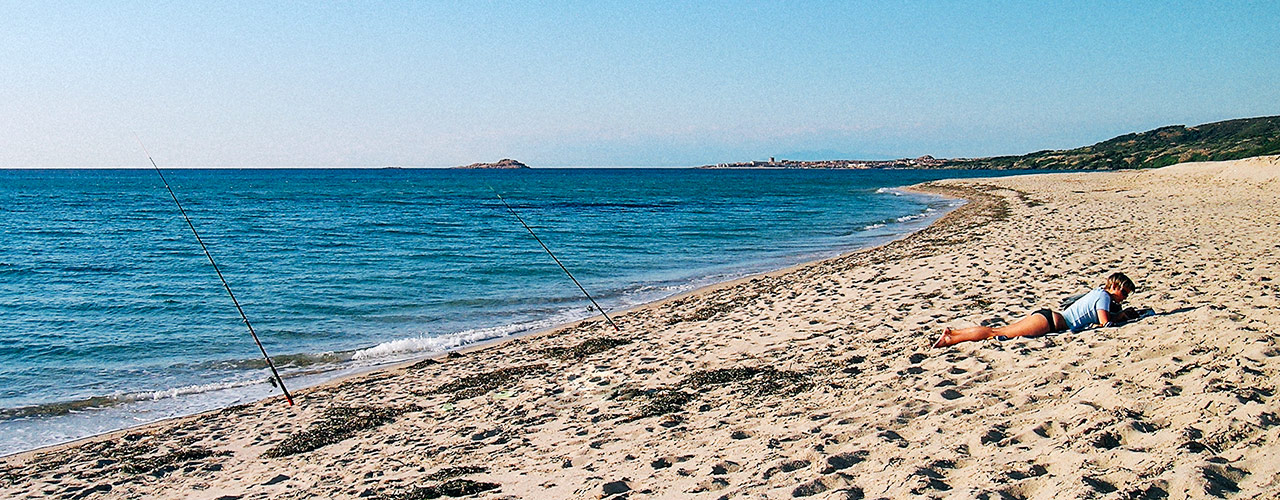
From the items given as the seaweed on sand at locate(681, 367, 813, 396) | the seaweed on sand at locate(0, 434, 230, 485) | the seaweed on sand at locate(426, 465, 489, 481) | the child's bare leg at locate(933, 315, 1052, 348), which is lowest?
the seaweed on sand at locate(0, 434, 230, 485)

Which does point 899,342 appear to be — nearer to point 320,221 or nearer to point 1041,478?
point 1041,478

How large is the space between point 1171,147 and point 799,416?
10201 centimetres

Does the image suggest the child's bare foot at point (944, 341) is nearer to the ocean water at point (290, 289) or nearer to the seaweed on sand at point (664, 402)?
the seaweed on sand at point (664, 402)

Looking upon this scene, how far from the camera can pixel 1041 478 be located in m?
3.71

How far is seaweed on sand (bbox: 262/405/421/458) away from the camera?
19.5ft

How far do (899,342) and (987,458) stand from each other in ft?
9.81

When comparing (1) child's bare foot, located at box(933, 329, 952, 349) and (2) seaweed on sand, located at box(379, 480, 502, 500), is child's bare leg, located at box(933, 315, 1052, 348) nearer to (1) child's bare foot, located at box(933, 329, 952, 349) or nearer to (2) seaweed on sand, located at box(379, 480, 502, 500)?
(1) child's bare foot, located at box(933, 329, 952, 349)

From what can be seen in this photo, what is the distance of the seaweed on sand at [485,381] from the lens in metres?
7.21

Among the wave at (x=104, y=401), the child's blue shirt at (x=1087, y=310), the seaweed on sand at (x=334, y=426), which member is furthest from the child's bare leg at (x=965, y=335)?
the wave at (x=104, y=401)

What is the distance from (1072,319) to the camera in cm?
638


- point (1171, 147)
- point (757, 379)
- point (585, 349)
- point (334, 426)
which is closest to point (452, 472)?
point (334, 426)

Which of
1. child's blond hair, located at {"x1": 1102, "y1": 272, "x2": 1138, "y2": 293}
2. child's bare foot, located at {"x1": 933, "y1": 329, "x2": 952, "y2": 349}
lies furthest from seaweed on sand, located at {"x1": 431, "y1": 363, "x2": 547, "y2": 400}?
child's blond hair, located at {"x1": 1102, "y1": 272, "x2": 1138, "y2": 293}

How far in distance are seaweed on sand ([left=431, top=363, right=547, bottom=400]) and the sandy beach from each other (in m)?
0.04

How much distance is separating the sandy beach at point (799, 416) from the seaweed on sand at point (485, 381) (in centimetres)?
4
